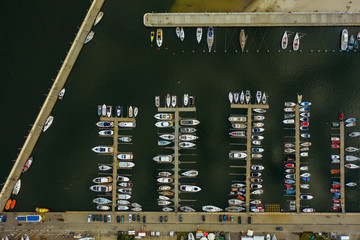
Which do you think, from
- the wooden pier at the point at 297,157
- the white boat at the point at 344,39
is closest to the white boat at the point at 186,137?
the wooden pier at the point at 297,157

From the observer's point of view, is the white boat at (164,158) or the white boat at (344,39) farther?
the white boat at (164,158)

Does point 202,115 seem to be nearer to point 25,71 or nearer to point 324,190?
point 324,190

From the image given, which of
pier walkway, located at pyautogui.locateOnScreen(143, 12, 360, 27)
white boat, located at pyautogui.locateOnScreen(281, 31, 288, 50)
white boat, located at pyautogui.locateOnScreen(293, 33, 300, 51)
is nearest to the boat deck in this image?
pier walkway, located at pyautogui.locateOnScreen(143, 12, 360, 27)

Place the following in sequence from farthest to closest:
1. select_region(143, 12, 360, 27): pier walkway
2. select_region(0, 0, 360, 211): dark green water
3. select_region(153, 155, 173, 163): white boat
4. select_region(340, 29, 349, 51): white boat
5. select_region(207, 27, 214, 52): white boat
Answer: select_region(0, 0, 360, 211): dark green water → select_region(153, 155, 173, 163): white boat → select_region(207, 27, 214, 52): white boat → select_region(340, 29, 349, 51): white boat → select_region(143, 12, 360, 27): pier walkway

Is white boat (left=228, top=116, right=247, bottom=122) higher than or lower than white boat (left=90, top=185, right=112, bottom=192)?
higher

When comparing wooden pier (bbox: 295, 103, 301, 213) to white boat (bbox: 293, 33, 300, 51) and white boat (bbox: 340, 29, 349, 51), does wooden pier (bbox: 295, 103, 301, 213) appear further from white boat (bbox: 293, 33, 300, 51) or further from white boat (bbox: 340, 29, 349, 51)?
white boat (bbox: 340, 29, 349, 51)

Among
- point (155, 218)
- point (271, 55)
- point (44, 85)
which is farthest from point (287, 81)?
point (44, 85)

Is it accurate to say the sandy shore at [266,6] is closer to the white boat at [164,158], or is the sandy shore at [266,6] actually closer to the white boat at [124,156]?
the white boat at [164,158]
